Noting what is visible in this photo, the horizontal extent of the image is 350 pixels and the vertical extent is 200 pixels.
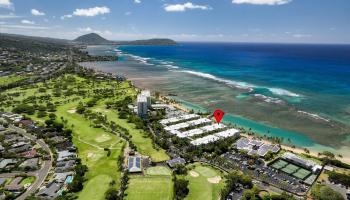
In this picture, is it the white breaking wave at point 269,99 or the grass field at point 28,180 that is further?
the white breaking wave at point 269,99

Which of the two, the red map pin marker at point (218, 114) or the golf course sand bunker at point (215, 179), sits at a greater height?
the red map pin marker at point (218, 114)

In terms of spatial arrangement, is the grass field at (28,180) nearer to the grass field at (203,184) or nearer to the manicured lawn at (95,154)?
the manicured lawn at (95,154)

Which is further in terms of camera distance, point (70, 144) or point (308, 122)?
point (308, 122)

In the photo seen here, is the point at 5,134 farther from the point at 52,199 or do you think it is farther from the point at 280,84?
the point at 280,84

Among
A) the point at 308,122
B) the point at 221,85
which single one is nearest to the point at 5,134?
the point at 308,122

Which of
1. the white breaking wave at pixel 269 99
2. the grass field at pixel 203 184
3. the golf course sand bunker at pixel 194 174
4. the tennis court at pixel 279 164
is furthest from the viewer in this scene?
the white breaking wave at pixel 269 99

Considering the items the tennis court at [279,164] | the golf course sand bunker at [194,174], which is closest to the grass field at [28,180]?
the golf course sand bunker at [194,174]
